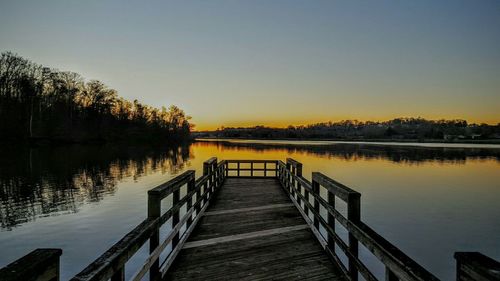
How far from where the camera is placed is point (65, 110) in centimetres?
6431

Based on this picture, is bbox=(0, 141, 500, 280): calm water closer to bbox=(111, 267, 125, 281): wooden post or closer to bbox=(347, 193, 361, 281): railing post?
bbox=(111, 267, 125, 281): wooden post

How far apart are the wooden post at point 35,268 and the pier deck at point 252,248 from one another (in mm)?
2739

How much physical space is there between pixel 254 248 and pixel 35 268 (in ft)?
14.1

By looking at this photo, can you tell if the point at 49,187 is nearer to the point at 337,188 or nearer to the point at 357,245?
the point at 337,188

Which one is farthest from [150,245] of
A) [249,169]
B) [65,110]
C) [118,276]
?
[65,110]

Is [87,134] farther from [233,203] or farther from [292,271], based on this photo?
[292,271]

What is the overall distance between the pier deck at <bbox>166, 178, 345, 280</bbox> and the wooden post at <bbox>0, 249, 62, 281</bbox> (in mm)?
2739

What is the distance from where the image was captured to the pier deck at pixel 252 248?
15.0 ft

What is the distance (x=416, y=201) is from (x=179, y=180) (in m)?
19.2

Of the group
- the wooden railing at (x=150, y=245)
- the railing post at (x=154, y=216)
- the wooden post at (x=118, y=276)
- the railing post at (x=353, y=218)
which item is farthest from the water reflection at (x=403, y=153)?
the wooden post at (x=118, y=276)

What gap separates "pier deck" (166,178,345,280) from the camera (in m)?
4.57

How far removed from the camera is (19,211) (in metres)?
15.2

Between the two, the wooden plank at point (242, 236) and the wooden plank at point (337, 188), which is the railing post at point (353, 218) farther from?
the wooden plank at point (242, 236)

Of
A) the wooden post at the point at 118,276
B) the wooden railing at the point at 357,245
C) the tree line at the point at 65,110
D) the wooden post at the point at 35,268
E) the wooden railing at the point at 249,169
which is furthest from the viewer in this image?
the tree line at the point at 65,110
